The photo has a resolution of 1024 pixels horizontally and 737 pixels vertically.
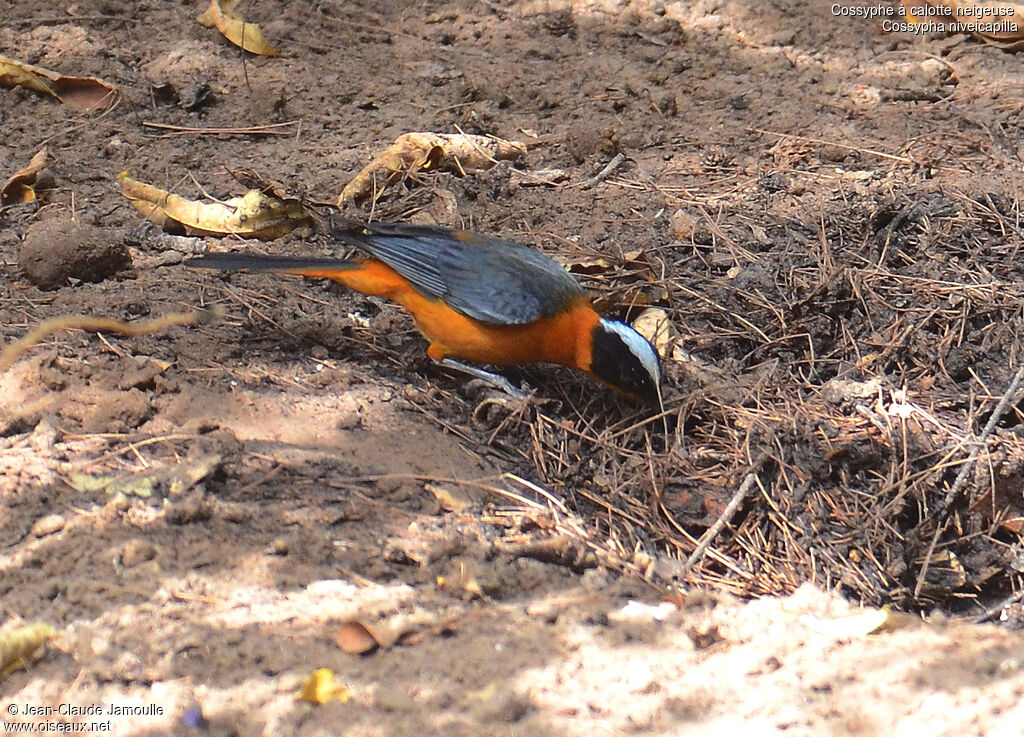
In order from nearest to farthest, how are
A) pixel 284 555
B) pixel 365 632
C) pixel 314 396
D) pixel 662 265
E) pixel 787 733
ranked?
pixel 787 733 → pixel 365 632 → pixel 284 555 → pixel 314 396 → pixel 662 265

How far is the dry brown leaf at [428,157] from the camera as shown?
5.75 meters

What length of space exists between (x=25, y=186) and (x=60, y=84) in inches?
45.5

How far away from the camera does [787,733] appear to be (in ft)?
8.80

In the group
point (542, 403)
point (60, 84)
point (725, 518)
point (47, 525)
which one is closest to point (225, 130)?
point (60, 84)

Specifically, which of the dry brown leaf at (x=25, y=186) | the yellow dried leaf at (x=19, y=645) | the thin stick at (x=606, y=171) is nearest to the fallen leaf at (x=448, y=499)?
the yellow dried leaf at (x=19, y=645)

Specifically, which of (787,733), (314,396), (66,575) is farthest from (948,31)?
(66,575)

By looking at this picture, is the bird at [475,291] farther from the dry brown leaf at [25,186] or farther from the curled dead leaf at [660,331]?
the dry brown leaf at [25,186]

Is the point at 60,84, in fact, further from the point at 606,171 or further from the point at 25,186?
the point at 606,171

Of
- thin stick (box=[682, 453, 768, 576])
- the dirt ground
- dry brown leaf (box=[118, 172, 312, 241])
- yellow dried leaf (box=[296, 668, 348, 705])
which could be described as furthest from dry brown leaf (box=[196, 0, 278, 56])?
yellow dried leaf (box=[296, 668, 348, 705])

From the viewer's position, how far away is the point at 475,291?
479 centimetres

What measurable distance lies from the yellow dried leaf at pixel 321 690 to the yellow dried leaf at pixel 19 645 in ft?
2.42

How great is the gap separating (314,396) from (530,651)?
Answer: 175cm

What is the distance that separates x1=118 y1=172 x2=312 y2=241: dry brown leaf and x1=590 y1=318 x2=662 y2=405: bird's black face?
1972 millimetres

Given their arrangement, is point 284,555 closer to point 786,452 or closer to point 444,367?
point 444,367
